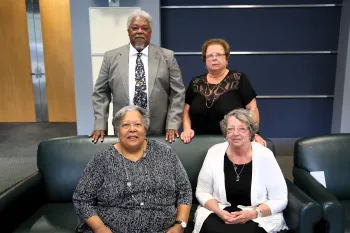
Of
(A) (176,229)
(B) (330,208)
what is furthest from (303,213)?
(A) (176,229)

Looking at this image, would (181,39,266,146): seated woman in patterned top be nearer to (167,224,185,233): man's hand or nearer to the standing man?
the standing man

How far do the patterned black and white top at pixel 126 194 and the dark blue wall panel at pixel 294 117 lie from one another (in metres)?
3.04

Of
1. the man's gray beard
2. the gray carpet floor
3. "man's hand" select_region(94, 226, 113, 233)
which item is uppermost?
the man's gray beard

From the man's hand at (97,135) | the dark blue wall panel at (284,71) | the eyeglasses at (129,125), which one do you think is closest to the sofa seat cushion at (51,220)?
the man's hand at (97,135)

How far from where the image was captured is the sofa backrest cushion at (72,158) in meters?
2.27

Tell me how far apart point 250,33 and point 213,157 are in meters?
2.78

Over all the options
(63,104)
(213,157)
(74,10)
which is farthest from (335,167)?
(63,104)

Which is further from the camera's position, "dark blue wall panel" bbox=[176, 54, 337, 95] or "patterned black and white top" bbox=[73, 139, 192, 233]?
"dark blue wall panel" bbox=[176, 54, 337, 95]

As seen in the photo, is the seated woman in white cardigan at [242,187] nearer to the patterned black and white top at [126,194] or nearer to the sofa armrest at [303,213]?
the sofa armrest at [303,213]

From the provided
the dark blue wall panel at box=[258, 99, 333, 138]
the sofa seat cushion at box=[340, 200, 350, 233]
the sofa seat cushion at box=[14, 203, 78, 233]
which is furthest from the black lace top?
the dark blue wall panel at box=[258, 99, 333, 138]

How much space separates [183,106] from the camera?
7.98 ft

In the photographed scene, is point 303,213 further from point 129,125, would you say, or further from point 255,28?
point 255,28

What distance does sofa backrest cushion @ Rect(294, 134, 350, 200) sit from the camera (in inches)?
90.0

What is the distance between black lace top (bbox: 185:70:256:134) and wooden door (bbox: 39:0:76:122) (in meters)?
4.37
